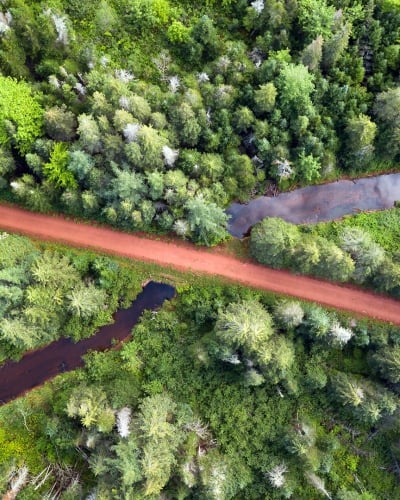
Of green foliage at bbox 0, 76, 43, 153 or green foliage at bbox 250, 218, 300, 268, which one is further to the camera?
green foliage at bbox 250, 218, 300, 268

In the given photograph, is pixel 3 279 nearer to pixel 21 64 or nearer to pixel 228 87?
pixel 21 64


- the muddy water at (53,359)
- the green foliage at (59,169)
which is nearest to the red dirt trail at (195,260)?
the muddy water at (53,359)

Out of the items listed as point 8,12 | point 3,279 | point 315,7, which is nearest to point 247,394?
point 3,279

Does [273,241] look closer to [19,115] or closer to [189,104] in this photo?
[189,104]

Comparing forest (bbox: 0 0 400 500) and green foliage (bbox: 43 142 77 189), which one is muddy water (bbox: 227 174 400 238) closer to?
forest (bbox: 0 0 400 500)

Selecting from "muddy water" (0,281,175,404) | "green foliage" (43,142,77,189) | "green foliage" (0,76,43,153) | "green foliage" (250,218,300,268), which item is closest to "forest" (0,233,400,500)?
"muddy water" (0,281,175,404)

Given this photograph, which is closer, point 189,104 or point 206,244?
point 189,104

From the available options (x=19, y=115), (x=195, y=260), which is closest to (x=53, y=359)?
(x=195, y=260)
